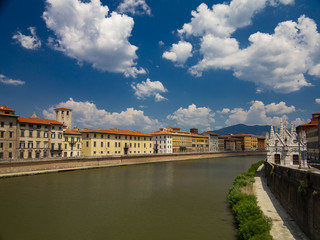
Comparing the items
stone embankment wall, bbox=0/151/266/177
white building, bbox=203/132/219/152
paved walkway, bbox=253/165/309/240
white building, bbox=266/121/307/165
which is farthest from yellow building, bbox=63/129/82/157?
white building, bbox=203/132/219/152

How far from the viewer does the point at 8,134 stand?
4762 cm

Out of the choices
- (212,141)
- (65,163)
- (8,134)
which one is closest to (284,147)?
(65,163)

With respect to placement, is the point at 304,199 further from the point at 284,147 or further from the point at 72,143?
the point at 72,143

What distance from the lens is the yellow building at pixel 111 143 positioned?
66.4m

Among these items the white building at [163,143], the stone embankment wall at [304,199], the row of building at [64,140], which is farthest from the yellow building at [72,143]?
the stone embankment wall at [304,199]

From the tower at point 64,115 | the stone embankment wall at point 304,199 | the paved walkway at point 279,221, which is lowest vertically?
the paved walkway at point 279,221

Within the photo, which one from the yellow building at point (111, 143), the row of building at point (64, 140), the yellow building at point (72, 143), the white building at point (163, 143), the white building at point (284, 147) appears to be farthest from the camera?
the white building at point (163, 143)

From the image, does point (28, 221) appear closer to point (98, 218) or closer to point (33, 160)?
point (98, 218)

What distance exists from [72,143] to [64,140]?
2.37 metres

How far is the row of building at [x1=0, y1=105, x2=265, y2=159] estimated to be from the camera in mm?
48438

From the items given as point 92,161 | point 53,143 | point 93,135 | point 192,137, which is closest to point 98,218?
point 92,161

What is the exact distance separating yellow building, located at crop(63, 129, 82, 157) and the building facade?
1516cm

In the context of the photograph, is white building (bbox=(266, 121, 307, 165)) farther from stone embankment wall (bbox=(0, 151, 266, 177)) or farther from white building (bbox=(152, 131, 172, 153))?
white building (bbox=(152, 131, 172, 153))

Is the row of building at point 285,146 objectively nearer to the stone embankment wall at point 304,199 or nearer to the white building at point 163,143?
the stone embankment wall at point 304,199
